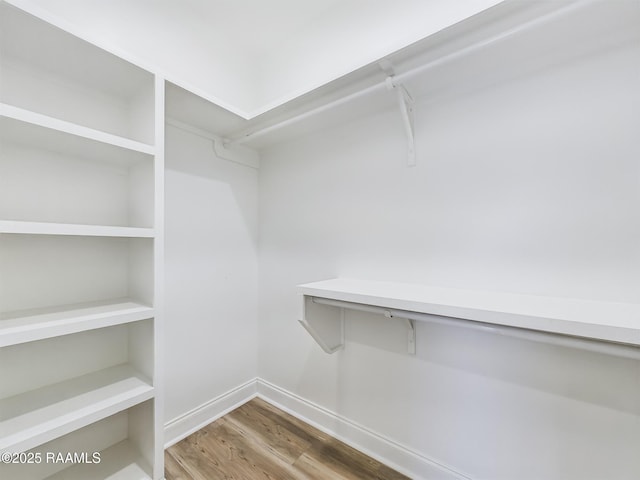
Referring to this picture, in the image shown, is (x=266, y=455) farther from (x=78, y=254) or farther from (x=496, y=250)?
(x=496, y=250)

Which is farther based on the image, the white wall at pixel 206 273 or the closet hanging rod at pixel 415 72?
the white wall at pixel 206 273

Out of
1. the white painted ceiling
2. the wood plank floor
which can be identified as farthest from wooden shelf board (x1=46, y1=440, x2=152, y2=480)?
the white painted ceiling

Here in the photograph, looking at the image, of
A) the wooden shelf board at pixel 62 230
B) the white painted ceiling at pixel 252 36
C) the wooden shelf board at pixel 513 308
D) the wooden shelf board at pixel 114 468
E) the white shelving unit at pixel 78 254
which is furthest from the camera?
the white painted ceiling at pixel 252 36

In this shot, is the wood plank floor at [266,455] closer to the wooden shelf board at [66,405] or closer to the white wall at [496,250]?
the white wall at [496,250]

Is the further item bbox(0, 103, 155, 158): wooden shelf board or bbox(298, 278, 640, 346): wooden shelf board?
bbox(0, 103, 155, 158): wooden shelf board

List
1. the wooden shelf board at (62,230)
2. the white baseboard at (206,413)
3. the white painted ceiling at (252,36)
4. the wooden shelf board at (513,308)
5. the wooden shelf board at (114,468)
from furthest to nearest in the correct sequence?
the white baseboard at (206,413)
the white painted ceiling at (252,36)
the wooden shelf board at (114,468)
the wooden shelf board at (62,230)
the wooden shelf board at (513,308)

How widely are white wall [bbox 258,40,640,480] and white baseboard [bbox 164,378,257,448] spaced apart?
555 millimetres

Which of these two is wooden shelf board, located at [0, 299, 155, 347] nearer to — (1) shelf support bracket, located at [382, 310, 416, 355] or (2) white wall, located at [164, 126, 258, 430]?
(2) white wall, located at [164, 126, 258, 430]

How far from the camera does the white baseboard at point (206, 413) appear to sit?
154cm

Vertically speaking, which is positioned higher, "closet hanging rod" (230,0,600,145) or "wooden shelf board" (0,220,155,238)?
"closet hanging rod" (230,0,600,145)

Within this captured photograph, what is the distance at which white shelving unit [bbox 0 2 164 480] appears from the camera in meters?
0.96

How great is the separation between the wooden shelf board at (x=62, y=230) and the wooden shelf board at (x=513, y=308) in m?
0.78

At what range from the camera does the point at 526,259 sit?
3.53 feet

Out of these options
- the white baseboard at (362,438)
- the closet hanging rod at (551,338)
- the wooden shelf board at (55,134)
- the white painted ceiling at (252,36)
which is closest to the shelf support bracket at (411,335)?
the closet hanging rod at (551,338)
